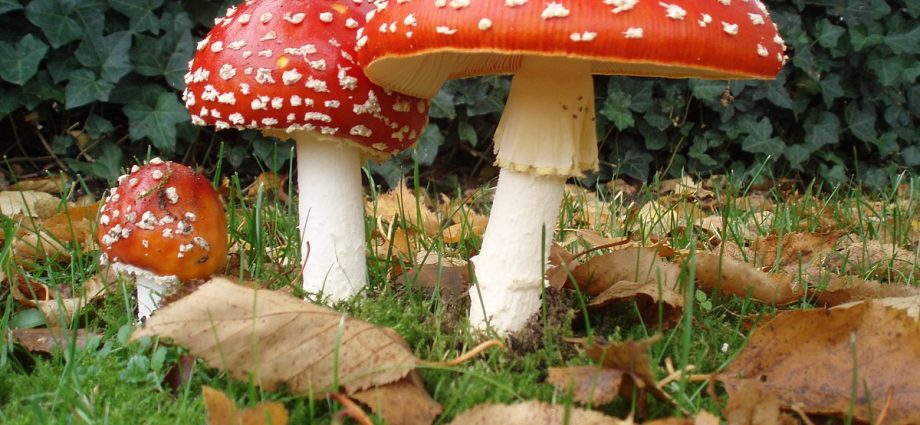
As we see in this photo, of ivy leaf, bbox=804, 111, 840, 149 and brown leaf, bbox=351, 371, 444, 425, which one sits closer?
brown leaf, bbox=351, 371, 444, 425

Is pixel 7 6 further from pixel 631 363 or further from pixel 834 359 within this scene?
pixel 834 359

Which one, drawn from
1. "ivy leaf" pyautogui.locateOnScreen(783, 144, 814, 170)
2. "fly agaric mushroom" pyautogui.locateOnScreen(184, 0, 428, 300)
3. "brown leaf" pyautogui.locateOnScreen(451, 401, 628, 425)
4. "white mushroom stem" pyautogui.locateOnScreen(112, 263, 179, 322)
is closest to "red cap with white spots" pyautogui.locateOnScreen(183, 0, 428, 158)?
"fly agaric mushroom" pyautogui.locateOnScreen(184, 0, 428, 300)

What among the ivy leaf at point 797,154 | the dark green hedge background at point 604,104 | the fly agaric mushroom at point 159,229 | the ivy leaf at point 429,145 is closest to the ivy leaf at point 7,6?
the dark green hedge background at point 604,104

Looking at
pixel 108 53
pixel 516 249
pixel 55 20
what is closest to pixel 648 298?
pixel 516 249

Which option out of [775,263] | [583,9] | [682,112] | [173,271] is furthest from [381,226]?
[682,112]

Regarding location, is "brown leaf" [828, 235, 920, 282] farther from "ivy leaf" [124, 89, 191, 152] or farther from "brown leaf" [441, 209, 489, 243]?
"ivy leaf" [124, 89, 191, 152]
